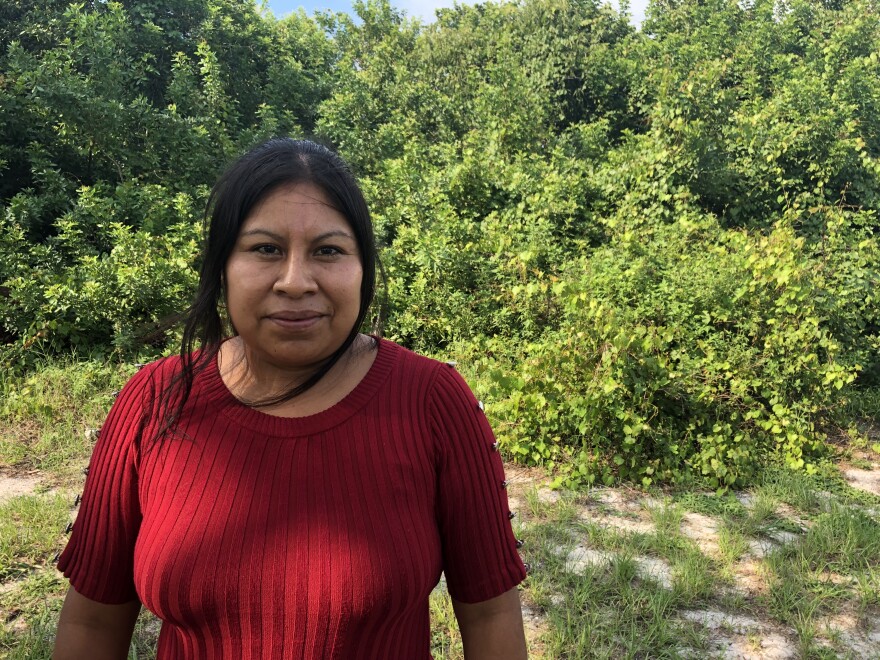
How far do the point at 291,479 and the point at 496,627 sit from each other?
1.37 feet

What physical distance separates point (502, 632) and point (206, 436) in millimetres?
574

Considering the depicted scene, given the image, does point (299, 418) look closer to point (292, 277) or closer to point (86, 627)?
point (292, 277)

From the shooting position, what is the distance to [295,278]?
97 cm

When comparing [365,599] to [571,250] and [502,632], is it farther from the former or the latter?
[571,250]

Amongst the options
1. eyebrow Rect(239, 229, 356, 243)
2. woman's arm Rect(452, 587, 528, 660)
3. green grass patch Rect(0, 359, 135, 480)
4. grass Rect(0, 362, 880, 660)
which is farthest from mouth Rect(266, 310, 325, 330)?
green grass patch Rect(0, 359, 135, 480)

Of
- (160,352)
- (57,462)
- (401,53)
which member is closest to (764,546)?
(57,462)

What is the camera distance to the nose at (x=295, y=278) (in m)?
0.97

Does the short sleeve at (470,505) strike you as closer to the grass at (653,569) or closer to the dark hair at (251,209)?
the dark hair at (251,209)

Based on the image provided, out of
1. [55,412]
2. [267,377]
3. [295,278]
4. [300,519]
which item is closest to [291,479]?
[300,519]

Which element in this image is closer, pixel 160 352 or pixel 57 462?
pixel 57 462

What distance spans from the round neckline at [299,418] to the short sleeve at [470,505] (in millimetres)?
100

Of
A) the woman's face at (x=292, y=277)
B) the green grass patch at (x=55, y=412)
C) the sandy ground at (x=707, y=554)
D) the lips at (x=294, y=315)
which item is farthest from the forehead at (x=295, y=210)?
the green grass patch at (x=55, y=412)

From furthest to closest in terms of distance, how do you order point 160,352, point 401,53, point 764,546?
point 401,53 < point 160,352 < point 764,546

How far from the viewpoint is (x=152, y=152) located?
7234 millimetres
